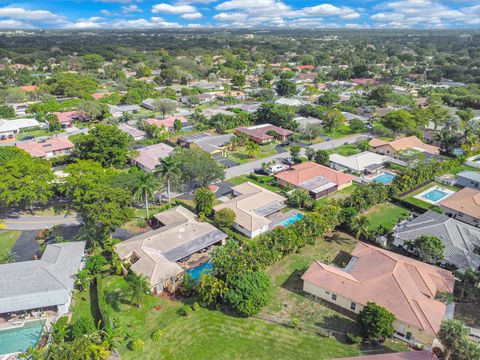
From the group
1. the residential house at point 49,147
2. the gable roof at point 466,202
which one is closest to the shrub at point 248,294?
the gable roof at point 466,202

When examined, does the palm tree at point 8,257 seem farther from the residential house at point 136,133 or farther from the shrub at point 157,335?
the residential house at point 136,133

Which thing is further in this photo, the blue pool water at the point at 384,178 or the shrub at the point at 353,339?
the blue pool water at the point at 384,178

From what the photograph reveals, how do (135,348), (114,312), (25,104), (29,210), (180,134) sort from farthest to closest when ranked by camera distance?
1. (25,104)
2. (180,134)
3. (29,210)
4. (114,312)
5. (135,348)

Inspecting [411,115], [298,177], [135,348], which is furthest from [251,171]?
[411,115]

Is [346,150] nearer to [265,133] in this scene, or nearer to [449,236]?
[265,133]

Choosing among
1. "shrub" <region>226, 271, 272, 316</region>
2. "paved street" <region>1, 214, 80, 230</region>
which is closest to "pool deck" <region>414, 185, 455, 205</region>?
"shrub" <region>226, 271, 272, 316</region>

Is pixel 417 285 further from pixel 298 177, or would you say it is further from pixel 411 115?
pixel 411 115
